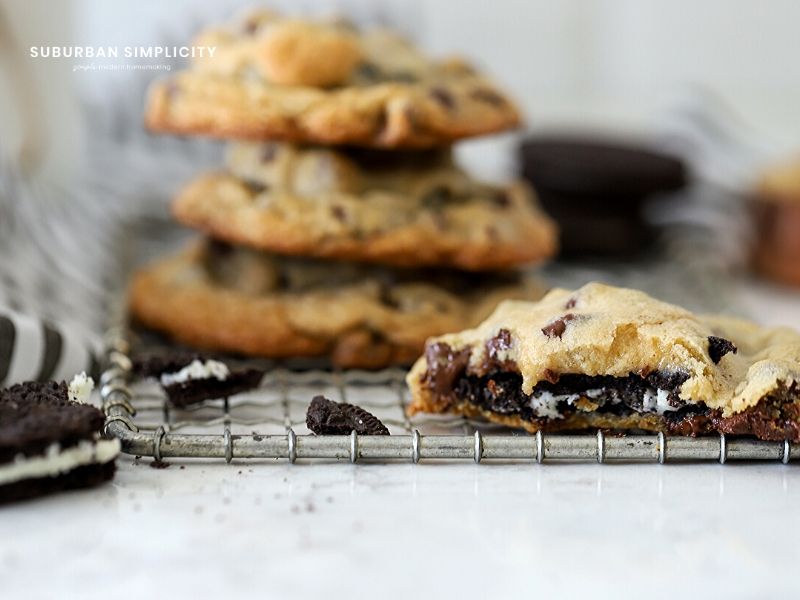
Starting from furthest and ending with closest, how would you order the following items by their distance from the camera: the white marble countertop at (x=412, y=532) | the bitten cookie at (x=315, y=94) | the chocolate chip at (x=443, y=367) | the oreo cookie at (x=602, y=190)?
the oreo cookie at (x=602, y=190)
the bitten cookie at (x=315, y=94)
the chocolate chip at (x=443, y=367)
the white marble countertop at (x=412, y=532)

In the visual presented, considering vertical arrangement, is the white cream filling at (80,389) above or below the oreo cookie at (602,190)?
below

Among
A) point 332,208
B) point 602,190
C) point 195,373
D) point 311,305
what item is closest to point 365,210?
point 332,208

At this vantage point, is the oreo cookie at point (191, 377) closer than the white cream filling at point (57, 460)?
No

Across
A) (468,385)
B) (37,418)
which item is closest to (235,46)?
(468,385)

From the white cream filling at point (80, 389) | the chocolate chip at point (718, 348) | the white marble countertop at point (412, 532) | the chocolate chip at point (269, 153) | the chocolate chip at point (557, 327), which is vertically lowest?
the white marble countertop at point (412, 532)

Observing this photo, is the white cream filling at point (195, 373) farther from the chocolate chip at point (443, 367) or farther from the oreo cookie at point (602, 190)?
the oreo cookie at point (602, 190)

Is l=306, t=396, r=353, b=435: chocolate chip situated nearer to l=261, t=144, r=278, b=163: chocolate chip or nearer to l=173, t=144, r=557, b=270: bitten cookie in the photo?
l=173, t=144, r=557, b=270: bitten cookie

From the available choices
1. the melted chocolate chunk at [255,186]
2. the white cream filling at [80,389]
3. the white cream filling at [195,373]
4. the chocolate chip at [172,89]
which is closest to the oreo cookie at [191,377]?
the white cream filling at [195,373]

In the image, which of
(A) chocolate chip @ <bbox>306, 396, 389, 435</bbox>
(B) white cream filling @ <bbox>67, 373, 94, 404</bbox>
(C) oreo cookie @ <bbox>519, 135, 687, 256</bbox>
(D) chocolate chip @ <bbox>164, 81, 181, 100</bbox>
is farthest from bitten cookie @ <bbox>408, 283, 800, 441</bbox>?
(C) oreo cookie @ <bbox>519, 135, 687, 256</bbox>

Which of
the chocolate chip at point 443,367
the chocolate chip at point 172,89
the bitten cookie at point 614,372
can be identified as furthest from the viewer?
the chocolate chip at point 172,89
